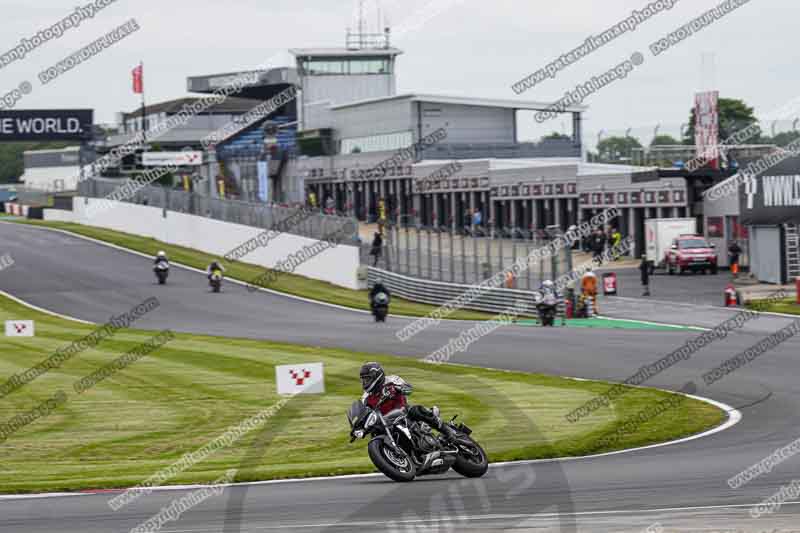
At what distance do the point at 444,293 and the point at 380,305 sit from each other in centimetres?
742

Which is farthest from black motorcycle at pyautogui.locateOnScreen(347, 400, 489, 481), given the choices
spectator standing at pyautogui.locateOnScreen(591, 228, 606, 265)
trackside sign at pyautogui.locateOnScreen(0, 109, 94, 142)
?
trackside sign at pyautogui.locateOnScreen(0, 109, 94, 142)

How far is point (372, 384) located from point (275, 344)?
19450 millimetres

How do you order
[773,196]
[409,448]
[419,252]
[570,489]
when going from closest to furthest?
[570,489] → [409,448] → [773,196] → [419,252]

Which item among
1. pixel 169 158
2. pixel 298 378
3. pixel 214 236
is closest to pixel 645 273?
pixel 214 236

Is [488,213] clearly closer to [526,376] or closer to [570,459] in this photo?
[526,376]

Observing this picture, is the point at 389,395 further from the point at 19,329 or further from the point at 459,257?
the point at 459,257

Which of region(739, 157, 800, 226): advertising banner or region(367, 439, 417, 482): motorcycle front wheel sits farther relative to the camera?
region(739, 157, 800, 226): advertising banner

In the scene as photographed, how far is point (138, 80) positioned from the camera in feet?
237

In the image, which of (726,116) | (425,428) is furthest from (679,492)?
(726,116)

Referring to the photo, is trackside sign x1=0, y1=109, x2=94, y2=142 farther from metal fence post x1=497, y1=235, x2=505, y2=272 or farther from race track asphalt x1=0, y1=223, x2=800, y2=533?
race track asphalt x1=0, y1=223, x2=800, y2=533

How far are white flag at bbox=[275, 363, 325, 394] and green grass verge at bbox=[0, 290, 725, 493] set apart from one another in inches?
8.4

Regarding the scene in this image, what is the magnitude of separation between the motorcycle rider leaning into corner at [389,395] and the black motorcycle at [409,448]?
73 mm

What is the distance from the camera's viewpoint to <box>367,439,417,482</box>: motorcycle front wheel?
511 inches

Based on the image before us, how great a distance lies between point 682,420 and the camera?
1831cm
